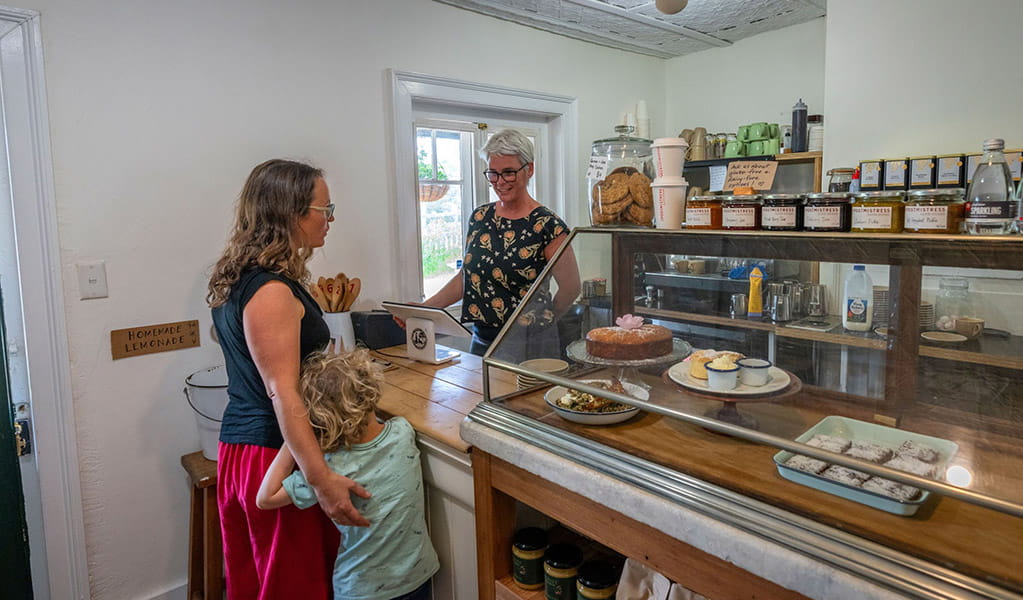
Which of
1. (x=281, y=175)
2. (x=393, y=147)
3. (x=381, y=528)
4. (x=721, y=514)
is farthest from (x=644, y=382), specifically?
(x=393, y=147)

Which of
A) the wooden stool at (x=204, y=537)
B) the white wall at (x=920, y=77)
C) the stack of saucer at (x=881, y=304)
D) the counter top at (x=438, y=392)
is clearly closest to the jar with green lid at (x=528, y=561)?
the counter top at (x=438, y=392)

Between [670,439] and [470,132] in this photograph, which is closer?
[670,439]

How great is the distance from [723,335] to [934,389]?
378 mm

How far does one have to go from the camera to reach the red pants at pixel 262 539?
155cm

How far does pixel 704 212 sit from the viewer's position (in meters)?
1.29

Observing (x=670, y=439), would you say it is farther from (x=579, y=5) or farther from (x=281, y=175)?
(x=579, y=5)

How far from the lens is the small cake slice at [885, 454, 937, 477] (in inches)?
34.8

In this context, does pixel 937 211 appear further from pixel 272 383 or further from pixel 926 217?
pixel 272 383

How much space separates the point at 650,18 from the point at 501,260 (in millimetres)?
1732

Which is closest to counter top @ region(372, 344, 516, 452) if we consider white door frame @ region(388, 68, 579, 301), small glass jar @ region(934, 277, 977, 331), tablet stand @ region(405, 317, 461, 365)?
tablet stand @ region(405, 317, 461, 365)

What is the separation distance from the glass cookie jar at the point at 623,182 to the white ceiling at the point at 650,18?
178 centimetres

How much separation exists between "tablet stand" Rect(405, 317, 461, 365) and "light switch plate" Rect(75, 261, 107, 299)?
3.22 ft

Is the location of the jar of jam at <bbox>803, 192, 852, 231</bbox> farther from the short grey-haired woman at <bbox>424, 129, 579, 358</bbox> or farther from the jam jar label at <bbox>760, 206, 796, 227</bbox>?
the short grey-haired woman at <bbox>424, 129, 579, 358</bbox>

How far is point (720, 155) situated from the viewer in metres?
3.82
